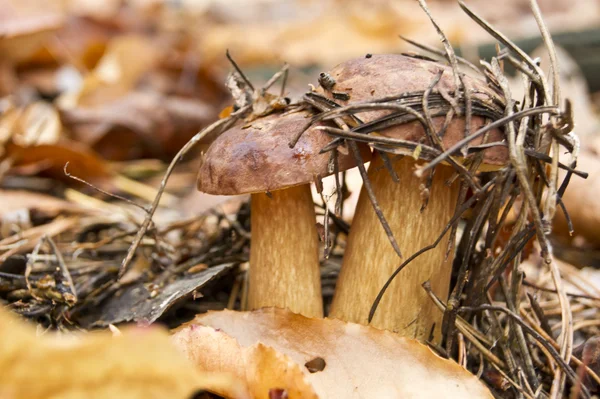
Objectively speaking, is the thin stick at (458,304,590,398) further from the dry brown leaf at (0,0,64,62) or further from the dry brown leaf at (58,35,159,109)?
the dry brown leaf at (0,0,64,62)

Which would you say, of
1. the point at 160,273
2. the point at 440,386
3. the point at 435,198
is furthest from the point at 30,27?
the point at 440,386

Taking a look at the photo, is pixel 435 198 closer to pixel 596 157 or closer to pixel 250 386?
pixel 250 386

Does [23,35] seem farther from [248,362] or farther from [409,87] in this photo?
[248,362]

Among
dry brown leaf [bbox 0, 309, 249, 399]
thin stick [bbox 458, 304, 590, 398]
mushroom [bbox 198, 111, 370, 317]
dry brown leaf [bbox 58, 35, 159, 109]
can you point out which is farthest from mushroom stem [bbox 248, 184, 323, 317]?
dry brown leaf [bbox 58, 35, 159, 109]

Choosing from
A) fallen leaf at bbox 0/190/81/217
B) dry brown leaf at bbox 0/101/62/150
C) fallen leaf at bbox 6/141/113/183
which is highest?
dry brown leaf at bbox 0/101/62/150

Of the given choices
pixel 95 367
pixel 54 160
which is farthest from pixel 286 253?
pixel 54 160

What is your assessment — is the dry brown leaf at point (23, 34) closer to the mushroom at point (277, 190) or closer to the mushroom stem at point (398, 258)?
the mushroom at point (277, 190)
